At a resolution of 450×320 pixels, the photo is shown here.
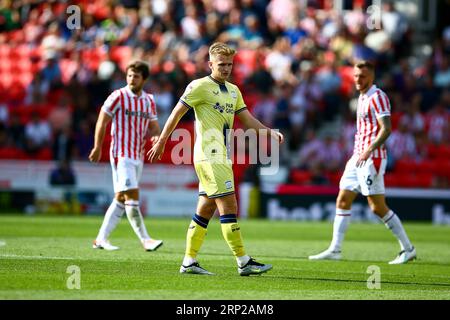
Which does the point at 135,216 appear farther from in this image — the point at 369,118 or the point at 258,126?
the point at 369,118

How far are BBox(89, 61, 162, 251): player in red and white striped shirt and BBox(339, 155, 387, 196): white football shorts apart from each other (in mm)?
2743

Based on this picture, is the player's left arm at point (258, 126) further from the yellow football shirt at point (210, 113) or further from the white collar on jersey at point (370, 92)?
the white collar on jersey at point (370, 92)

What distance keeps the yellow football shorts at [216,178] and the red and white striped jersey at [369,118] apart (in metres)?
3.06

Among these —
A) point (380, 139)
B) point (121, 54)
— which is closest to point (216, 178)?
point (380, 139)

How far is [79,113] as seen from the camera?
2377cm

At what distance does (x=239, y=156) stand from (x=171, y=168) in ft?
5.96

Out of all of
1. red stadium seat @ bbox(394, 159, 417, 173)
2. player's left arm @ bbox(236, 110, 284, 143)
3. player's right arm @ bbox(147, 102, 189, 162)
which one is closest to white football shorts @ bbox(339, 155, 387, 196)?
player's left arm @ bbox(236, 110, 284, 143)

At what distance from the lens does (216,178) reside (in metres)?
9.37

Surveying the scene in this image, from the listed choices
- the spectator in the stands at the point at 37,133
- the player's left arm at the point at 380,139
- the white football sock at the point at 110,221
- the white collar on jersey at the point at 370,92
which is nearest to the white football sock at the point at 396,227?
the player's left arm at the point at 380,139

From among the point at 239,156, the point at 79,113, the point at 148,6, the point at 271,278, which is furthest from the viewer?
the point at 148,6

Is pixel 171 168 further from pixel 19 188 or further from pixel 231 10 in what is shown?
pixel 231 10

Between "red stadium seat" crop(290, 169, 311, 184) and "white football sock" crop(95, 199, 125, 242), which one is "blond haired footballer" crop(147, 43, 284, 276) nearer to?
"white football sock" crop(95, 199, 125, 242)

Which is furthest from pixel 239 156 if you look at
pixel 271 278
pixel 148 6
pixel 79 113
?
pixel 271 278

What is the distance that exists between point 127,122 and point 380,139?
138 inches
